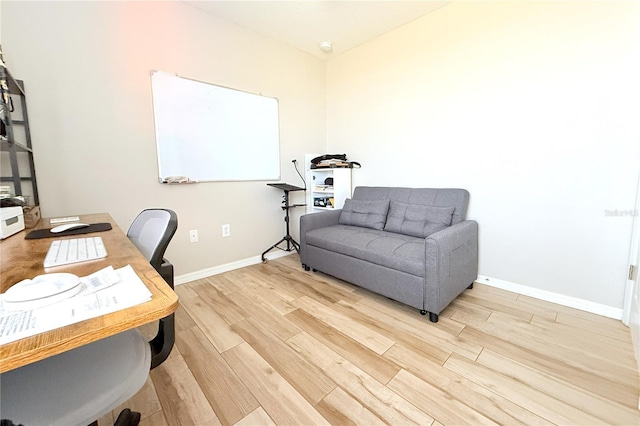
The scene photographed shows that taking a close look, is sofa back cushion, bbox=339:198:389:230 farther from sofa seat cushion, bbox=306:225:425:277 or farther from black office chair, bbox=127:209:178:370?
black office chair, bbox=127:209:178:370

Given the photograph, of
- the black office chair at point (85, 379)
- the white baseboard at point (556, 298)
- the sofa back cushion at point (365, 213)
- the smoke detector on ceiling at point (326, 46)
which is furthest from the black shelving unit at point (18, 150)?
the white baseboard at point (556, 298)

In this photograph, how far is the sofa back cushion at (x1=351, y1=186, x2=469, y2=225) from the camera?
2.33 meters

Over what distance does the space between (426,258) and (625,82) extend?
66.7 inches

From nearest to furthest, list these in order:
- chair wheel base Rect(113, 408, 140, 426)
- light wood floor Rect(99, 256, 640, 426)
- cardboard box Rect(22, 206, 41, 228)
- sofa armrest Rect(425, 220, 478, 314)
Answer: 1. chair wheel base Rect(113, 408, 140, 426)
2. light wood floor Rect(99, 256, 640, 426)
3. cardboard box Rect(22, 206, 41, 228)
4. sofa armrest Rect(425, 220, 478, 314)

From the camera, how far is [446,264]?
182 cm

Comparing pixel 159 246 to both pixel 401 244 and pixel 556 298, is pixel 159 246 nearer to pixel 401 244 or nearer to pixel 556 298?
pixel 401 244

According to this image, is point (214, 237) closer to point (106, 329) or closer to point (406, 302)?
point (406, 302)

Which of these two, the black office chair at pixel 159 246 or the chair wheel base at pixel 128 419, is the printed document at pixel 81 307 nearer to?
the black office chair at pixel 159 246

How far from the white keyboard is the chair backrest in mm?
138

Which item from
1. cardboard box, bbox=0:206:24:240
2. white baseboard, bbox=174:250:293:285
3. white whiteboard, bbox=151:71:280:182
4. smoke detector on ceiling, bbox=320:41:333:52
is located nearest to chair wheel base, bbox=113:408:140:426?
cardboard box, bbox=0:206:24:240

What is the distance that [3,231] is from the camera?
1104 millimetres

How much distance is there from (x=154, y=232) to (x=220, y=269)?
181 centimetres

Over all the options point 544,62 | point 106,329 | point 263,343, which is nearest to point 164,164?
point 263,343

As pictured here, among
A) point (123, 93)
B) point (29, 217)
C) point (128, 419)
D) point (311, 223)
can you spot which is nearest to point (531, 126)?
Answer: point (311, 223)
